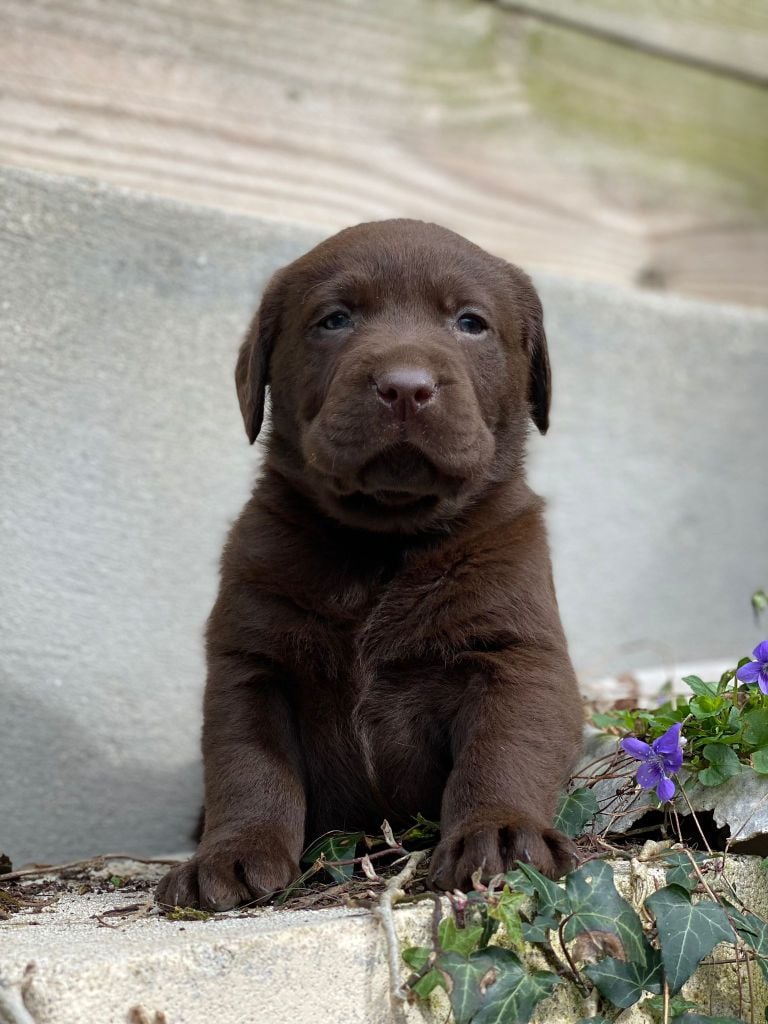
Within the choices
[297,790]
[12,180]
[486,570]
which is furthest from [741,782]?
[12,180]

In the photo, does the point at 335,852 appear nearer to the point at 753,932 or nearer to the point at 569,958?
the point at 569,958

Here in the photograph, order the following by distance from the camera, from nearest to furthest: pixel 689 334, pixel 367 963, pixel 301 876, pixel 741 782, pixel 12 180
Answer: pixel 367 963 < pixel 301 876 < pixel 741 782 < pixel 12 180 < pixel 689 334

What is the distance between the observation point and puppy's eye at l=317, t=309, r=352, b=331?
3016 mm

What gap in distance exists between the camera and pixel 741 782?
2857 millimetres

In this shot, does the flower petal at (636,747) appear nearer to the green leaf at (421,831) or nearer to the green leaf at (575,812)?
the green leaf at (575,812)

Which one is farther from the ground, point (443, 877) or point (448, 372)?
point (448, 372)

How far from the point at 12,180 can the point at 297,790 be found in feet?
6.83

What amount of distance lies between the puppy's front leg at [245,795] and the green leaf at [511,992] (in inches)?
20.3

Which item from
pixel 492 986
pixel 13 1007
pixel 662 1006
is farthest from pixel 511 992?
pixel 13 1007

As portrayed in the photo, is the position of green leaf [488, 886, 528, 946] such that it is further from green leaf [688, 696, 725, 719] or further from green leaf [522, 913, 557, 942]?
green leaf [688, 696, 725, 719]

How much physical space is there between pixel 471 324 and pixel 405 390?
1.76 feet

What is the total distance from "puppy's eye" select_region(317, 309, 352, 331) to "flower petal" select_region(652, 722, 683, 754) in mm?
1195

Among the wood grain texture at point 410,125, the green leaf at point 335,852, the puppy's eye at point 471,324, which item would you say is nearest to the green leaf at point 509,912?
the green leaf at point 335,852

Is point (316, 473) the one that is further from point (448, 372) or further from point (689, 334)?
point (689, 334)
